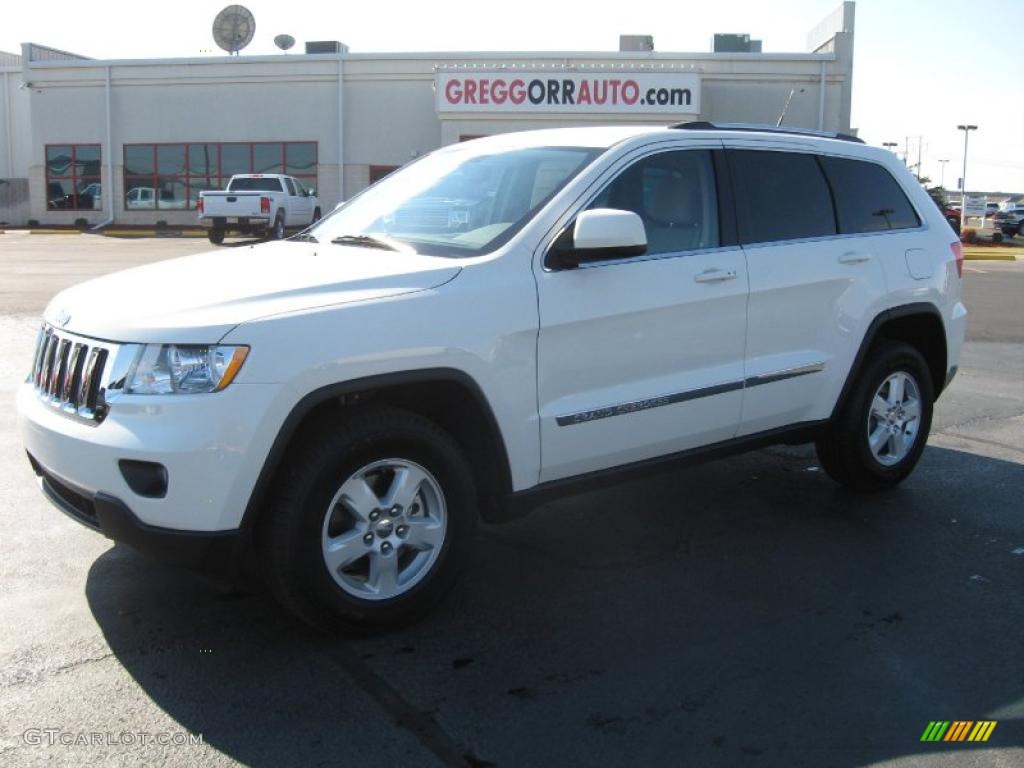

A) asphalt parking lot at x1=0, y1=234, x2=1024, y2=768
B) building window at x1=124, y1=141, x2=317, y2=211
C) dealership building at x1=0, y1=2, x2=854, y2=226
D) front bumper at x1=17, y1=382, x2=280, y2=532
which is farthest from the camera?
building window at x1=124, y1=141, x2=317, y2=211

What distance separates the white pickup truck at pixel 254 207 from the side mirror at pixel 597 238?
20.7 metres

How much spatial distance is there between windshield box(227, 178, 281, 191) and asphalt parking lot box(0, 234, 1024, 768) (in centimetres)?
2460

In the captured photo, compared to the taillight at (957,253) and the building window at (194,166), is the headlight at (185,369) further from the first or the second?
the building window at (194,166)

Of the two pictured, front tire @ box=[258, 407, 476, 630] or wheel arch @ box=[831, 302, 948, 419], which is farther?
wheel arch @ box=[831, 302, 948, 419]

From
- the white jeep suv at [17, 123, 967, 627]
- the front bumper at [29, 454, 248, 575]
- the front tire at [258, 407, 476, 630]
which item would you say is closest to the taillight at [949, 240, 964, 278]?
the white jeep suv at [17, 123, 967, 627]

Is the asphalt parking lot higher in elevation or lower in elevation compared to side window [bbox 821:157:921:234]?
lower

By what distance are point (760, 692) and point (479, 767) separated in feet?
3.40

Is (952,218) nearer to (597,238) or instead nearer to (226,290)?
(597,238)

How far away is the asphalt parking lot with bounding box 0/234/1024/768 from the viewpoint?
3.16 metres

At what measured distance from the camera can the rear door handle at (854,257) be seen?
209 inches

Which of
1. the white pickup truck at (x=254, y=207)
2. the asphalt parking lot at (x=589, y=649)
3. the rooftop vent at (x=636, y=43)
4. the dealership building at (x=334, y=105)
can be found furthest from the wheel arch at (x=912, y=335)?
the rooftop vent at (x=636, y=43)

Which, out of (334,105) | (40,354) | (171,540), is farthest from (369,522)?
(334,105)

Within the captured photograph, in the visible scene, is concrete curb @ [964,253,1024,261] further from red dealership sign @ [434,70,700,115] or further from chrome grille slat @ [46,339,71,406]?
chrome grille slat @ [46,339,71,406]

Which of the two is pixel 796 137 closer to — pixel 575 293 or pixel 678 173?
pixel 678 173
